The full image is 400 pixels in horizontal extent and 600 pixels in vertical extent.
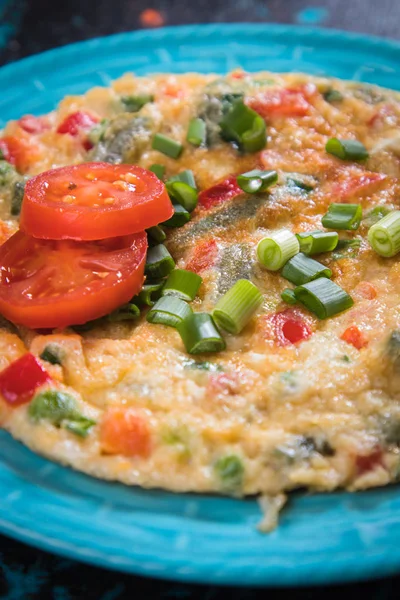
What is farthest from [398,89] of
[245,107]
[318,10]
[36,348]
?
[36,348]

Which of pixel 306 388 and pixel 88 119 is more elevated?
pixel 88 119

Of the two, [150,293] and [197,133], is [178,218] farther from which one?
[197,133]

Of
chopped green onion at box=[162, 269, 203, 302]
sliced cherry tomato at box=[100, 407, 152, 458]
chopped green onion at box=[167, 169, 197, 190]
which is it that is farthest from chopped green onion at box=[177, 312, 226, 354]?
chopped green onion at box=[167, 169, 197, 190]

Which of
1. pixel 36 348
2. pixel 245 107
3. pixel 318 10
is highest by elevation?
pixel 245 107

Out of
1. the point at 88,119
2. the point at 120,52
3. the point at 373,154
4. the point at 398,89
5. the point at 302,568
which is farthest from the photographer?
the point at 120,52

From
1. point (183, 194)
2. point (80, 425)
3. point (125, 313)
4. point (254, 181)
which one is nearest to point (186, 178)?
point (183, 194)

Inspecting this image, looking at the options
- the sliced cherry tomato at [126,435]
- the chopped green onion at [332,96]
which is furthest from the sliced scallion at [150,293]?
the chopped green onion at [332,96]

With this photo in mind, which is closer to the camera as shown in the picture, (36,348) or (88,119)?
(36,348)

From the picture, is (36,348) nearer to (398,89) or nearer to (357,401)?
(357,401)
